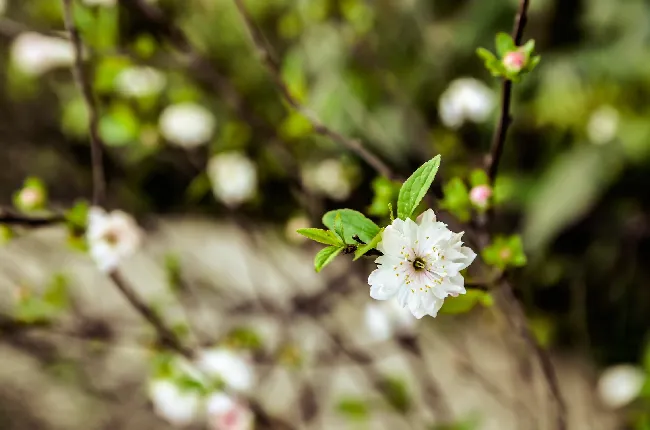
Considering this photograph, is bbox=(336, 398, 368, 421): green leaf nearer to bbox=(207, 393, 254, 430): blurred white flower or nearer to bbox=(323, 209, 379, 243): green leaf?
bbox=(207, 393, 254, 430): blurred white flower

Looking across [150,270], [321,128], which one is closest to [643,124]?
[321,128]

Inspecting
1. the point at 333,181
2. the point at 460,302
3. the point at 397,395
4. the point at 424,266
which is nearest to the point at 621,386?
the point at 397,395

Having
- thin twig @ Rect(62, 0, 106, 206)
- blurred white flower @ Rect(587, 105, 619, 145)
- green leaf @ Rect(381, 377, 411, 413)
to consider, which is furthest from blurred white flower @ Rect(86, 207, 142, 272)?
blurred white flower @ Rect(587, 105, 619, 145)

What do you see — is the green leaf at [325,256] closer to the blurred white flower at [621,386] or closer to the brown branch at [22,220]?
the brown branch at [22,220]

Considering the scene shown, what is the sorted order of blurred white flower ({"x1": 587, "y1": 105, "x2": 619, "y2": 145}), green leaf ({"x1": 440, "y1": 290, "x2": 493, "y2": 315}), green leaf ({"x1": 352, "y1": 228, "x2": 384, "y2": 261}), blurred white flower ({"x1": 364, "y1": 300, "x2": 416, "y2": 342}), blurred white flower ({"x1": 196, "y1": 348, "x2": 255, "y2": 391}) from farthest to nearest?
blurred white flower ({"x1": 587, "y1": 105, "x2": 619, "y2": 145}) → blurred white flower ({"x1": 364, "y1": 300, "x2": 416, "y2": 342}) → blurred white flower ({"x1": 196, "y1": 348, "x2": 255, "y2": 391}) → green leaf ({"x1": 440, "y1": 290, "x2": 493, "y2": 315}) → green leaf ({"x1": 352, "y1": 228, "x2": 384, "y2": 261})

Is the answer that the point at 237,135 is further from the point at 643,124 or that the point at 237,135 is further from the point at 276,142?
the point at 643,124

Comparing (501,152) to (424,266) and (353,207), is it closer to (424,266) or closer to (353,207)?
(424,266)
